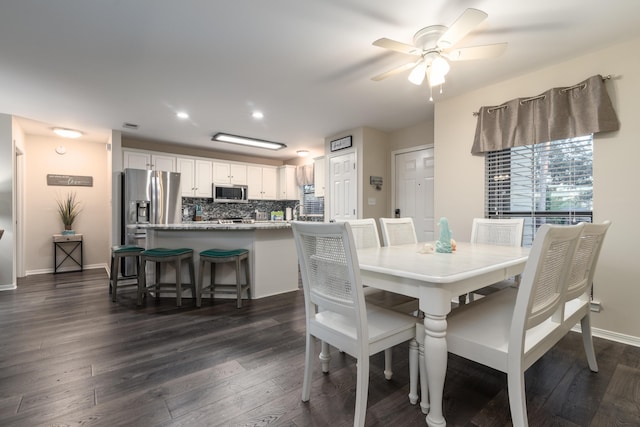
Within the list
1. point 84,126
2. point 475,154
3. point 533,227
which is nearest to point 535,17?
point 475,154

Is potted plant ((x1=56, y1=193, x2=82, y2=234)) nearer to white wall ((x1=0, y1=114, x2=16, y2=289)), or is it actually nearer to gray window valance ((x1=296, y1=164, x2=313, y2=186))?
white wall ((x1=0, y1=114, x2=16, y2=289))

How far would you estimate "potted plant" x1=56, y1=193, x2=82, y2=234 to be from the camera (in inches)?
200

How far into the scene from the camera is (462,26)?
176cm

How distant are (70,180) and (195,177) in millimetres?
2048

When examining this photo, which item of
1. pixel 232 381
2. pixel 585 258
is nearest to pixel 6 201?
pixel 232 381

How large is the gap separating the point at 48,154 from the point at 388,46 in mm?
5891

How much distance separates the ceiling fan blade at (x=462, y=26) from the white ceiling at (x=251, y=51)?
146 millimetres

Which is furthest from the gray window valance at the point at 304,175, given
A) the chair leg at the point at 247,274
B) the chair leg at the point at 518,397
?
the chair leg at the point at 518,397

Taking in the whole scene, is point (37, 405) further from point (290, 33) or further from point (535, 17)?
point (535, 17)

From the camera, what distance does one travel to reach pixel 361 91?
3191mm

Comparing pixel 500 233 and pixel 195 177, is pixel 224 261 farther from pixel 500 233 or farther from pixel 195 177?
pixel 195 177

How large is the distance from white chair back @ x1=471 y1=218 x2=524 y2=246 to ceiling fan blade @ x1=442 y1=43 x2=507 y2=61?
52.7 inches

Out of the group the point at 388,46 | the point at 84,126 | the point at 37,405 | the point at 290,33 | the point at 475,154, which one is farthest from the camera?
the point at 84,126

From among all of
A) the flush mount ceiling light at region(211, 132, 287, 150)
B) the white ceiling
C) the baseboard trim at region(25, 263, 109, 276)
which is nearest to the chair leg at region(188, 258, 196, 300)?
the white ceiling
